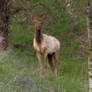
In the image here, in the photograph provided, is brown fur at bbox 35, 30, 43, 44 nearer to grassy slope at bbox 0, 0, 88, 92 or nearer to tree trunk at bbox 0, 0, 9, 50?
grassy slope at bbox 0, 0, 88, 92

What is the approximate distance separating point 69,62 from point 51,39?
7.79 feet

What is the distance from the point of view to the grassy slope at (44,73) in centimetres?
803

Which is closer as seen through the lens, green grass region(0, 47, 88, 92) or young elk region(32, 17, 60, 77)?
green grass region(0, 47, 88, 92)

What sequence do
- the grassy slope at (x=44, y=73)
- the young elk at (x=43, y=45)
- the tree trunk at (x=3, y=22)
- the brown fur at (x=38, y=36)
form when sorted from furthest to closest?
the tree trunk at (x=3, y=22) → the brown fur at (x=38, y=36) → the young elk at (x=43, y=45) → the grassy slope at (x=44, y=73)

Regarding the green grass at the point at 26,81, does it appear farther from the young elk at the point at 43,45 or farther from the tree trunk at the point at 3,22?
the tree trunk at the point at 3,22

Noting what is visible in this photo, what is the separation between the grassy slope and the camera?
803 cm

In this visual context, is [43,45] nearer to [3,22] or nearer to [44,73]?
[44,73]

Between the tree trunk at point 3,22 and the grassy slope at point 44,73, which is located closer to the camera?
the grassy slope at point 44,73

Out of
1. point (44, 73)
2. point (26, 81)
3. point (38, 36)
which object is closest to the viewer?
point (26, 81)

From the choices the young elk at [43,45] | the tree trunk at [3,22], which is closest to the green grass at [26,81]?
the young elk at [43,45]

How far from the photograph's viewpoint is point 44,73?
10047mm

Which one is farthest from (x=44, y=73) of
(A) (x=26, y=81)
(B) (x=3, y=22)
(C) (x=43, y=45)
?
(B) (x=3, y=22)

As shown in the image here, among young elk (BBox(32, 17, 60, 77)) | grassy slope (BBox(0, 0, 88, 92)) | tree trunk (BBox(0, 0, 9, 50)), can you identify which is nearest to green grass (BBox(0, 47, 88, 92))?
grassy slope (BBox(0, 0, 88, 92))

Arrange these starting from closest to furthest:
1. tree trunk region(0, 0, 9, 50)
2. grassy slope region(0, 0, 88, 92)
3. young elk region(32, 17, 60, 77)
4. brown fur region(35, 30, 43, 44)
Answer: grassy slope region(0, 0, 88, 92)
young elk region(32, 17, 60, 77)
brown fur region(35, 30, 43, 44)
tree trunk region(0, 0, 9, 50)
